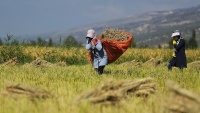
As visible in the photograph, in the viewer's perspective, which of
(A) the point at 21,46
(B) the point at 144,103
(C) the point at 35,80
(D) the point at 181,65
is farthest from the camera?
(A) the point at 21,46

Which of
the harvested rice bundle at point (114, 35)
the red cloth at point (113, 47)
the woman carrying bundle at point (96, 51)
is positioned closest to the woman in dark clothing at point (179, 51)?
the harvested rice bundle at point (114, 35)

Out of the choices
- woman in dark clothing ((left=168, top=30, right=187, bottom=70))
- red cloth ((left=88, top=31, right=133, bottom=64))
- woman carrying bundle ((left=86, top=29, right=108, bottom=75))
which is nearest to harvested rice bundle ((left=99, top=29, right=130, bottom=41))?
red cloth ((left=88, top=31, right=133, bottom=64))

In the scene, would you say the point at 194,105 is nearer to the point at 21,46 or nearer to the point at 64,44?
the point at 21,46

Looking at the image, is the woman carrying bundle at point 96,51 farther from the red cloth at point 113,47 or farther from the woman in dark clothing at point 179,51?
the woman in dark clothing at point 179,51

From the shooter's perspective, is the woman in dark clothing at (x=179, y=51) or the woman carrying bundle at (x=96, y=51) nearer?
the woman carrying bundle at (x=96, y=51)

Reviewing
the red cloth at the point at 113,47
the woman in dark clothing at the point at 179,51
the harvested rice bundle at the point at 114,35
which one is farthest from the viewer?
the woman in dark clothing at the point at 179,51

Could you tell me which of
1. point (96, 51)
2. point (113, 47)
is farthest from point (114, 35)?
point (96, 51)

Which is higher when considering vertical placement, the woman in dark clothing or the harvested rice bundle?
the harvested rice bundle

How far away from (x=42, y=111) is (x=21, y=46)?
18.5 m

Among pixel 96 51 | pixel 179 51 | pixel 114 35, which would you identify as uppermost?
pixel 114 35

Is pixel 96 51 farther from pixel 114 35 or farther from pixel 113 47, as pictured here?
pixel 114 35

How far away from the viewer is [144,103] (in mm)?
5473

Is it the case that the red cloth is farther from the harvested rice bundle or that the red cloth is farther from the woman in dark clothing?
the woman in dark clothing

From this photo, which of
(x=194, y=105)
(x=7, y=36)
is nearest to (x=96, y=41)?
(x=194, y=105)
